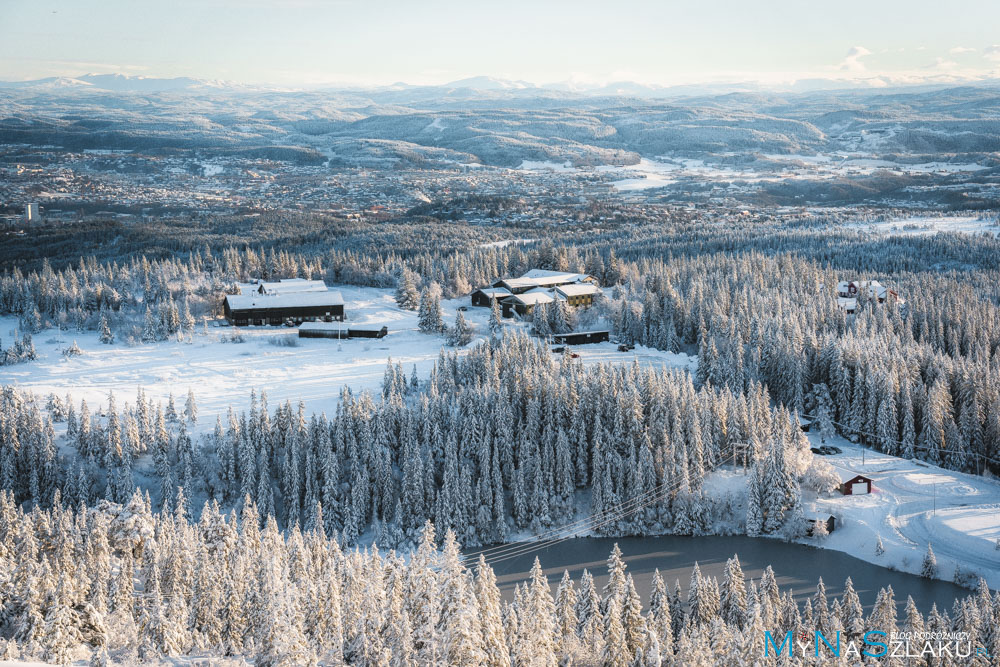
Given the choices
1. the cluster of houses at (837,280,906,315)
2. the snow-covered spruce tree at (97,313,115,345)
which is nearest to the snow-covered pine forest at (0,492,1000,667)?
the snow-covered spruce tree at (97,313,115,345)

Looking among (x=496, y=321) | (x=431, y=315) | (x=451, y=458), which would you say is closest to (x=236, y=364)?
(x=431, y=315)

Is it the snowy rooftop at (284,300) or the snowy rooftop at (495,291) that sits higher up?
the snowy rooftop at (284,300)

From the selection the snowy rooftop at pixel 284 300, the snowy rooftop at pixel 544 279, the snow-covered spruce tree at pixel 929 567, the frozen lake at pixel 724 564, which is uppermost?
the snowy rooftop at pixel 284 300

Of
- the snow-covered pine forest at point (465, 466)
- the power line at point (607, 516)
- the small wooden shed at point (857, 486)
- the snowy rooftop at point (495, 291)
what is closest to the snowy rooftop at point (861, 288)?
the snow-covered pine forest at point (465, 466)

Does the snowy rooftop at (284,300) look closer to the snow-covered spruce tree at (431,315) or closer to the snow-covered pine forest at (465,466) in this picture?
the snow-covered pine forest at (465,466)

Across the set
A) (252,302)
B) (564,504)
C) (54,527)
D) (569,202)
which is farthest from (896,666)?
(569,202)

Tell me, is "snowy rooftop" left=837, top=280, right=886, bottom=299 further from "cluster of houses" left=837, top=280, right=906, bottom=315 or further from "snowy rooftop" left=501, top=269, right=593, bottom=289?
"snowy rooftop" left=501, top=269, right=593, bottom=289

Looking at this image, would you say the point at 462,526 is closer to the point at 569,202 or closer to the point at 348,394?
the point at 348,394
